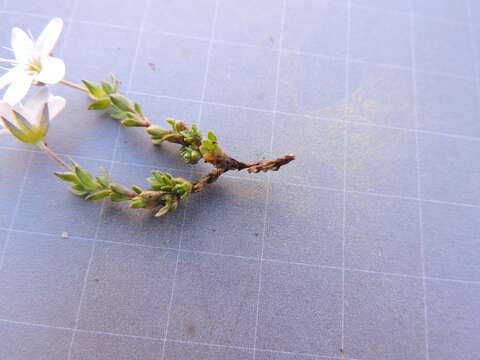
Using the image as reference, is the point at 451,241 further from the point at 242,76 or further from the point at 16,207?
the point at 16,207

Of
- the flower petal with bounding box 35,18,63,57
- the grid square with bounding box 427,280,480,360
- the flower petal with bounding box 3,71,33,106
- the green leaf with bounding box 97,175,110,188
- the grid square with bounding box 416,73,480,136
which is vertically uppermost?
the flower petal with bounding box 35,18,63,57

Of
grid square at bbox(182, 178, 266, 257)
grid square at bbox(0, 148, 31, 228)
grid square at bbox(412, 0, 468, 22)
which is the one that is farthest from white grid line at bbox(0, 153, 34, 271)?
grid square at bbox(412, 0, 468, 22)

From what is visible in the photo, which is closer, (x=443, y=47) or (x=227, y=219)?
(x=227, y=219)

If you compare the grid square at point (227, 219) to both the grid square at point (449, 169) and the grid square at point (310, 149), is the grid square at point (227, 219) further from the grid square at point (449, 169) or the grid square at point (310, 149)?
the grid square at point (449, 169)

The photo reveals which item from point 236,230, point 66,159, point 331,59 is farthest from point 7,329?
point 331,59

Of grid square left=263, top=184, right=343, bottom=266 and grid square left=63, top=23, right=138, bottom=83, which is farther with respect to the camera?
grid square left=63, top=23, right=138, bottom=83

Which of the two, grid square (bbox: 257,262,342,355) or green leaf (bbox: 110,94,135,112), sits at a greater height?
green leaf (bbox: 110,94,135,112)

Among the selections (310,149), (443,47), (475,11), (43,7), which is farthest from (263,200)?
(475,11)

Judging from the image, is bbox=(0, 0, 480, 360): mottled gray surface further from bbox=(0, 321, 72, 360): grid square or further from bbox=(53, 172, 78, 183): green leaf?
bbox=(53, 172, 78, 183): green leaf
